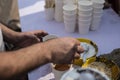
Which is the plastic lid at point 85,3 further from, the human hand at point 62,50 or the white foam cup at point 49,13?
the human hand at point 62,50

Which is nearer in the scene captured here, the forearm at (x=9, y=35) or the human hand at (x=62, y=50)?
the human hand at (x=62, y=50)

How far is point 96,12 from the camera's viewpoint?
1.29 meters

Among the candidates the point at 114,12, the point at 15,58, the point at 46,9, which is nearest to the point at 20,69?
the point at 15,58

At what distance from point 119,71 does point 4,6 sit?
1.13 meters

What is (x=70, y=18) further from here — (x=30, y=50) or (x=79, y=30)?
(x=30, y=50)

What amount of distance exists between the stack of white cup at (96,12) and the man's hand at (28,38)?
0.33 metres

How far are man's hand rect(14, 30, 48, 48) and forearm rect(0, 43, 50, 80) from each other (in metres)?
0.33

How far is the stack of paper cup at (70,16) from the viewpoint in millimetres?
1258

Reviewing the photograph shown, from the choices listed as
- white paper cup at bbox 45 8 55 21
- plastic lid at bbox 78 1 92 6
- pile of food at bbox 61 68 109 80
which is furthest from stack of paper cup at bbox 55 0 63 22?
pile of food at bbox 61 68 109 80

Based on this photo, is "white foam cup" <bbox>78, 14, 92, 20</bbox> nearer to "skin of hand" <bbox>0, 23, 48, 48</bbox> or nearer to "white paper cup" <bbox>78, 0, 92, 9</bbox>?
"white paper cup" <bbox>78, 0, 92, 9</bbox>

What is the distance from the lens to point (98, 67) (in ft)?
3.08

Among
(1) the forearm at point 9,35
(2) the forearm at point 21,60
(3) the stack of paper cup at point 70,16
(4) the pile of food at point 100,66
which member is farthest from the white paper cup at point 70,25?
(2) the forearm at point 21,60

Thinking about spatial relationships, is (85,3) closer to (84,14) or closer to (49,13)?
(84,14)

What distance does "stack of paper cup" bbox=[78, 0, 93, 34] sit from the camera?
48.5 inches
